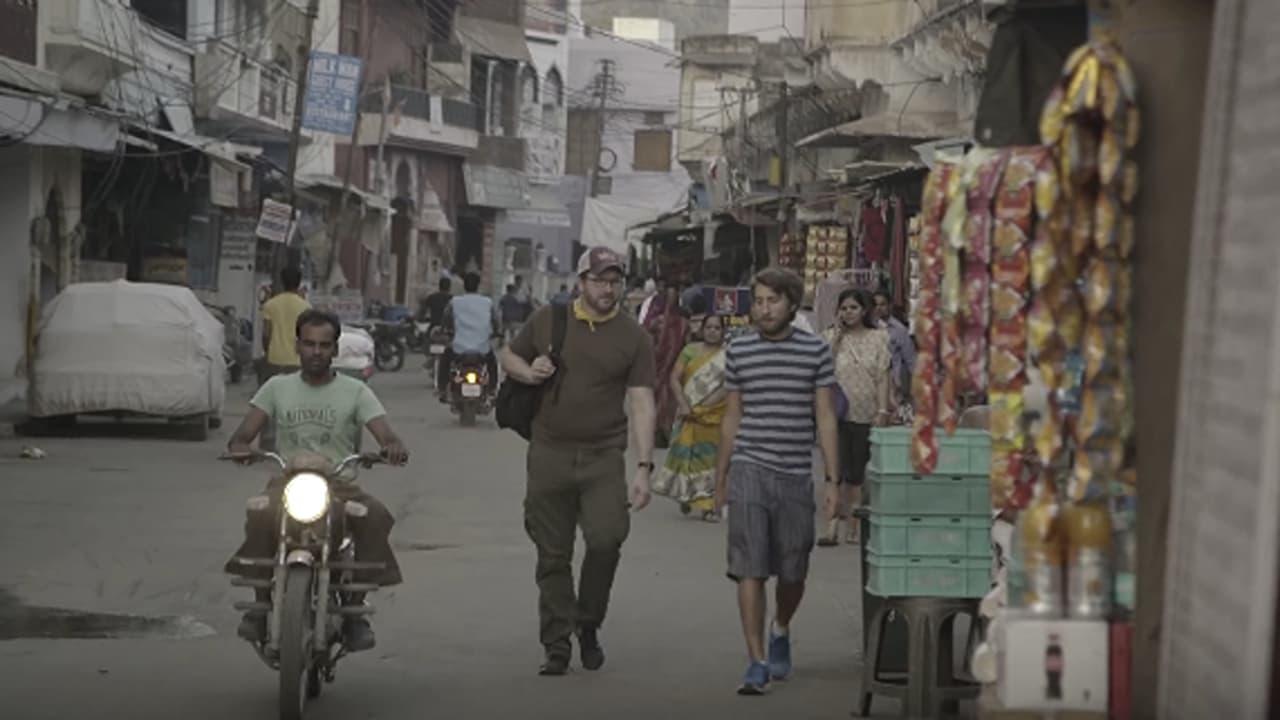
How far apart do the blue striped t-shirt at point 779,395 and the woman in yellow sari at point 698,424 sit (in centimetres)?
646

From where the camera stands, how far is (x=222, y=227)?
130ft

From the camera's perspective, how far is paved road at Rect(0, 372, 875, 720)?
1009 centimetres

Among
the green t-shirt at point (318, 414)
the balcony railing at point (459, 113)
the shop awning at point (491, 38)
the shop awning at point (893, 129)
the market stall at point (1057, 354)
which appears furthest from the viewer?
the shop awning at point (491, 38)

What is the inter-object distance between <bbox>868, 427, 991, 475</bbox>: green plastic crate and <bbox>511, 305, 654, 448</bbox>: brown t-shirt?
169cm

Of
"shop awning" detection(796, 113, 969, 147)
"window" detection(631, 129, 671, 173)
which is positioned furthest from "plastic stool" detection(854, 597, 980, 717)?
"window" detection(631, 129, 671, 173)

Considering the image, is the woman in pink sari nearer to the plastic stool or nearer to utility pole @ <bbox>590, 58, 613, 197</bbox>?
the plastic stool

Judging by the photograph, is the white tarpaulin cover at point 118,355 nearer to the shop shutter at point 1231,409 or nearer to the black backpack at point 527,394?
the black backpack at point 527,394

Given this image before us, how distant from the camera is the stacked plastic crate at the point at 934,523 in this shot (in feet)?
31.8

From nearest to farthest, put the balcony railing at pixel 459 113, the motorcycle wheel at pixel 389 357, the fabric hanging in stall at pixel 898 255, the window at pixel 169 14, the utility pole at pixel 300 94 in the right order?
1. the fabric hanging in stall at pixel 898 255
2. the window at pixel 169 14
3. the utility pole at pixel 300 94
4. the motorcycle wheel at pixel 389 357
5. the balcony railing at pixel 459 113

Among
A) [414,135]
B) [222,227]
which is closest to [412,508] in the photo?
[222,227]

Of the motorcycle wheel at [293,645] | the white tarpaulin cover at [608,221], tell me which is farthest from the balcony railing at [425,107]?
the motorcycle wheel at [293,645]

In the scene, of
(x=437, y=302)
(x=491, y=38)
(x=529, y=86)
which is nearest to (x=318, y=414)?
(x=437, y=302)

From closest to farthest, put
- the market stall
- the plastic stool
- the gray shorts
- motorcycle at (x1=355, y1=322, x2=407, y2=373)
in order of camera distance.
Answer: the market stall < the plastic stool < the gray shorts < motorcycle at (x1=355, y1=322, x2=407, y2=373)

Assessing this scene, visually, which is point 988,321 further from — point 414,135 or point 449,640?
point 414,135
